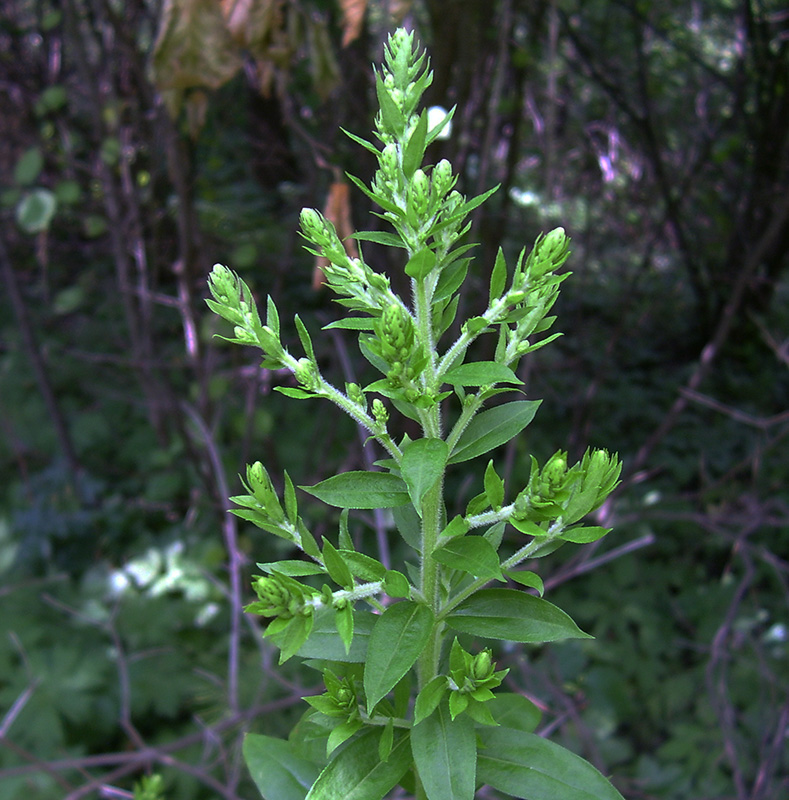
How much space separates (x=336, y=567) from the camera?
0.57m

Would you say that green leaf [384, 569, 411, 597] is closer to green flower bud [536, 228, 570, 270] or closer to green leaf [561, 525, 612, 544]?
green leaf [561, 525, 612, 544]

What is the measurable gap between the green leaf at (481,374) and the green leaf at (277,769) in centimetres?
43

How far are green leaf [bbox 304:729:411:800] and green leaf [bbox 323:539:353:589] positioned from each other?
16 centimetres

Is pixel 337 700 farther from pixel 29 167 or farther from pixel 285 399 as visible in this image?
pixel 285 399

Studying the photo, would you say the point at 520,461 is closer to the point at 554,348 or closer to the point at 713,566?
the point at 713,566

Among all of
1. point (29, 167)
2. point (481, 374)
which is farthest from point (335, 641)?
point (29, 167)

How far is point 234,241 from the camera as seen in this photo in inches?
145

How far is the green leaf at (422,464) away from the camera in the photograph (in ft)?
1.73

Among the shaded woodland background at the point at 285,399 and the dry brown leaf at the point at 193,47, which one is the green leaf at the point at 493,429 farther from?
the dry brown leaf at the point at 193,47

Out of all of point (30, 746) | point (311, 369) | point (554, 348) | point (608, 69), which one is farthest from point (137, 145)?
point (311, 369)

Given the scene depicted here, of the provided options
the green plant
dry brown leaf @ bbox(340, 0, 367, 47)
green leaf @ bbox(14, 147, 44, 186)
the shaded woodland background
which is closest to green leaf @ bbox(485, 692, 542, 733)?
the green plant

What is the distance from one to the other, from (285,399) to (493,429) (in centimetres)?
348

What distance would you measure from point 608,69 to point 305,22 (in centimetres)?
216

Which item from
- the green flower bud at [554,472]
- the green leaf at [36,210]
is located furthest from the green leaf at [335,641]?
the green leaf at [36,210]
